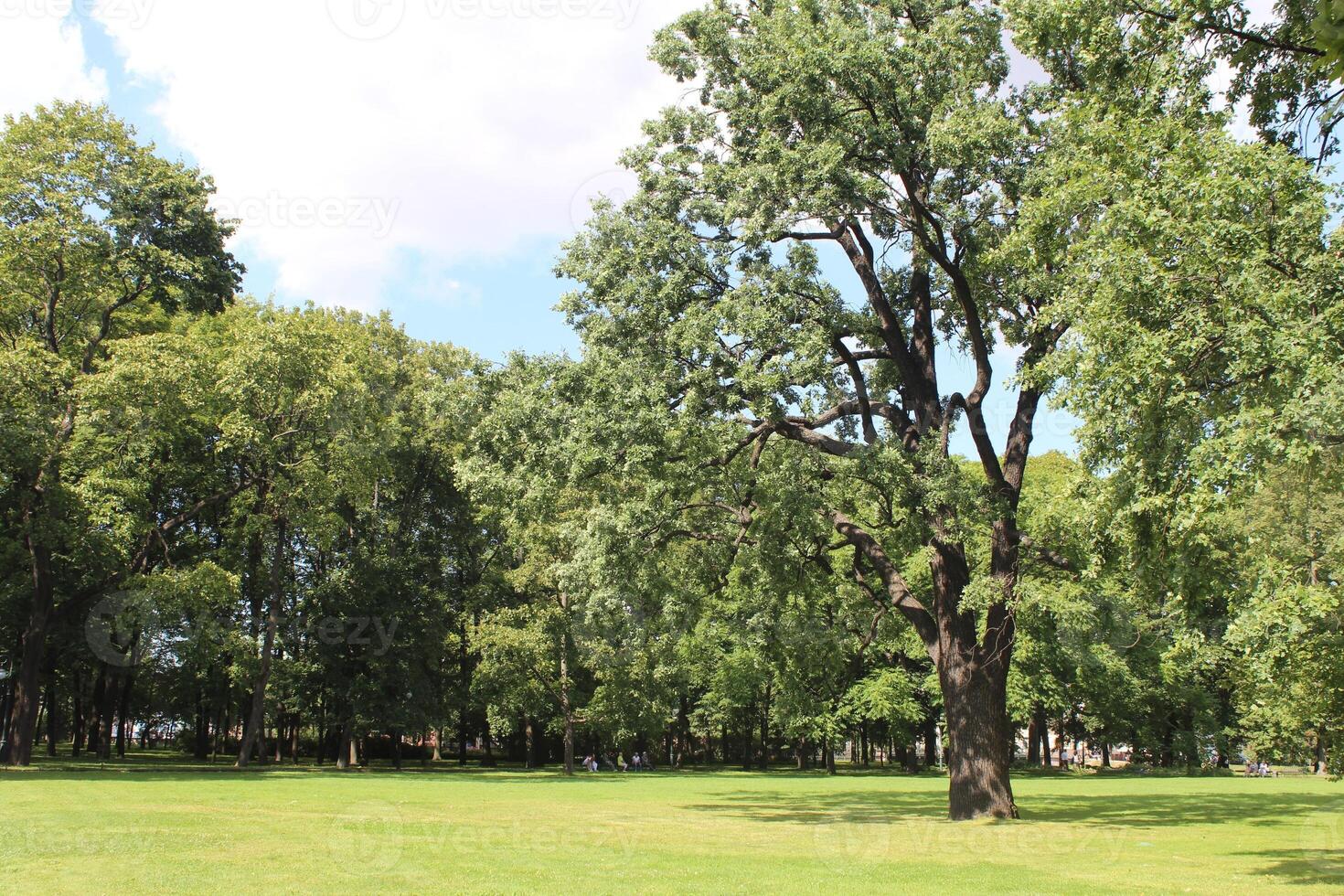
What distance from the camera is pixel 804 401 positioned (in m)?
20.7

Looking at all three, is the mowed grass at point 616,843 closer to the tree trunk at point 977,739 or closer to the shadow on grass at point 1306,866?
the shadow on grass at point 1306,866

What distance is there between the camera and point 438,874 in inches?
438

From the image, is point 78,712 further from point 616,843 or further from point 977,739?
point 977,739

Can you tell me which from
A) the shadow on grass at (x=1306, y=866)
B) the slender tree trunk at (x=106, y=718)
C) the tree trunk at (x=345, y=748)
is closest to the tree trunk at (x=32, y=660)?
the slender tree trunk at (x=106, y=718)

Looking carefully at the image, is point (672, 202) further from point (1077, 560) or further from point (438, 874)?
point (438, 874)

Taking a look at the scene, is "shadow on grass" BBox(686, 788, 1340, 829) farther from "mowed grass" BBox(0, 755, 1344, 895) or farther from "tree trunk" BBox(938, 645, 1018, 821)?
"tree trunk" BBox(938, 645, 1018, 821)

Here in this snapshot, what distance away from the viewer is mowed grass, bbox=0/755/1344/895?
35.8 ft

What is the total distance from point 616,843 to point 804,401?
9.90 m

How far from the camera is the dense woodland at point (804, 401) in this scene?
11.7 meters

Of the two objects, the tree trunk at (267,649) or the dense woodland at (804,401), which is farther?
the tree trunk at (267,649)

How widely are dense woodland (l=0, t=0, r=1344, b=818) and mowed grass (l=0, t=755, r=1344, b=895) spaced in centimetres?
272

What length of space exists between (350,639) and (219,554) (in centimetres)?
942

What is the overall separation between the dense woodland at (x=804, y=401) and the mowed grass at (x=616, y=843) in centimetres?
272

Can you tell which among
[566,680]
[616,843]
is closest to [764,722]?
[566,680]
